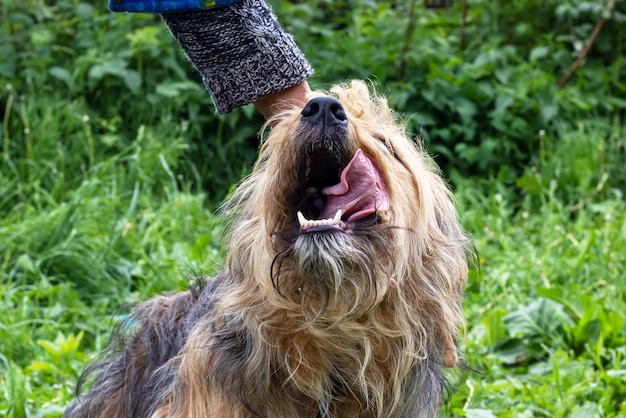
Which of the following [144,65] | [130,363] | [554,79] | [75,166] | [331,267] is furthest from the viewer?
[554,79]

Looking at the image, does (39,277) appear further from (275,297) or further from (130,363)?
(275,297)

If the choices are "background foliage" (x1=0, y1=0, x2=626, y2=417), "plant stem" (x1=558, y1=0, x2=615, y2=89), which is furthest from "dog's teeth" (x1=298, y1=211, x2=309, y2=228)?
"plant stem" (x1=558, y1=0, x2=615, y2=89)

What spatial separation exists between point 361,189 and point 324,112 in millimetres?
242

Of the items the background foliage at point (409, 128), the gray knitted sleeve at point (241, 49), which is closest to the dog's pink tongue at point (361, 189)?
the gray knitted sleeve at point (241, 49)

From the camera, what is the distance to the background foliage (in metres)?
4.51

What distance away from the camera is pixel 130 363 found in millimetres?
3354

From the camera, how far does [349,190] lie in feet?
8.89

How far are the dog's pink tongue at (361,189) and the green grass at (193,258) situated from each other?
0.93 m

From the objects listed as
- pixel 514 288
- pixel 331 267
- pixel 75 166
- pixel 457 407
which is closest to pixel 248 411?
pixel 331 267

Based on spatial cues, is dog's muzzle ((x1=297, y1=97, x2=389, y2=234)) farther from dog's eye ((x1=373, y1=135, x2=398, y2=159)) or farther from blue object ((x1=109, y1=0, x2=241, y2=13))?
blue object ((x1=109, y1=0, x2=241, y2=13))

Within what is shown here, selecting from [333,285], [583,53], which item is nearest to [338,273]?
[333,285]

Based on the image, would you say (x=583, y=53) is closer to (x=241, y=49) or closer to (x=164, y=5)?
(x=241, y=49)

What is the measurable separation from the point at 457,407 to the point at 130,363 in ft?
4.43

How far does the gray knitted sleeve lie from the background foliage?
1128mm
